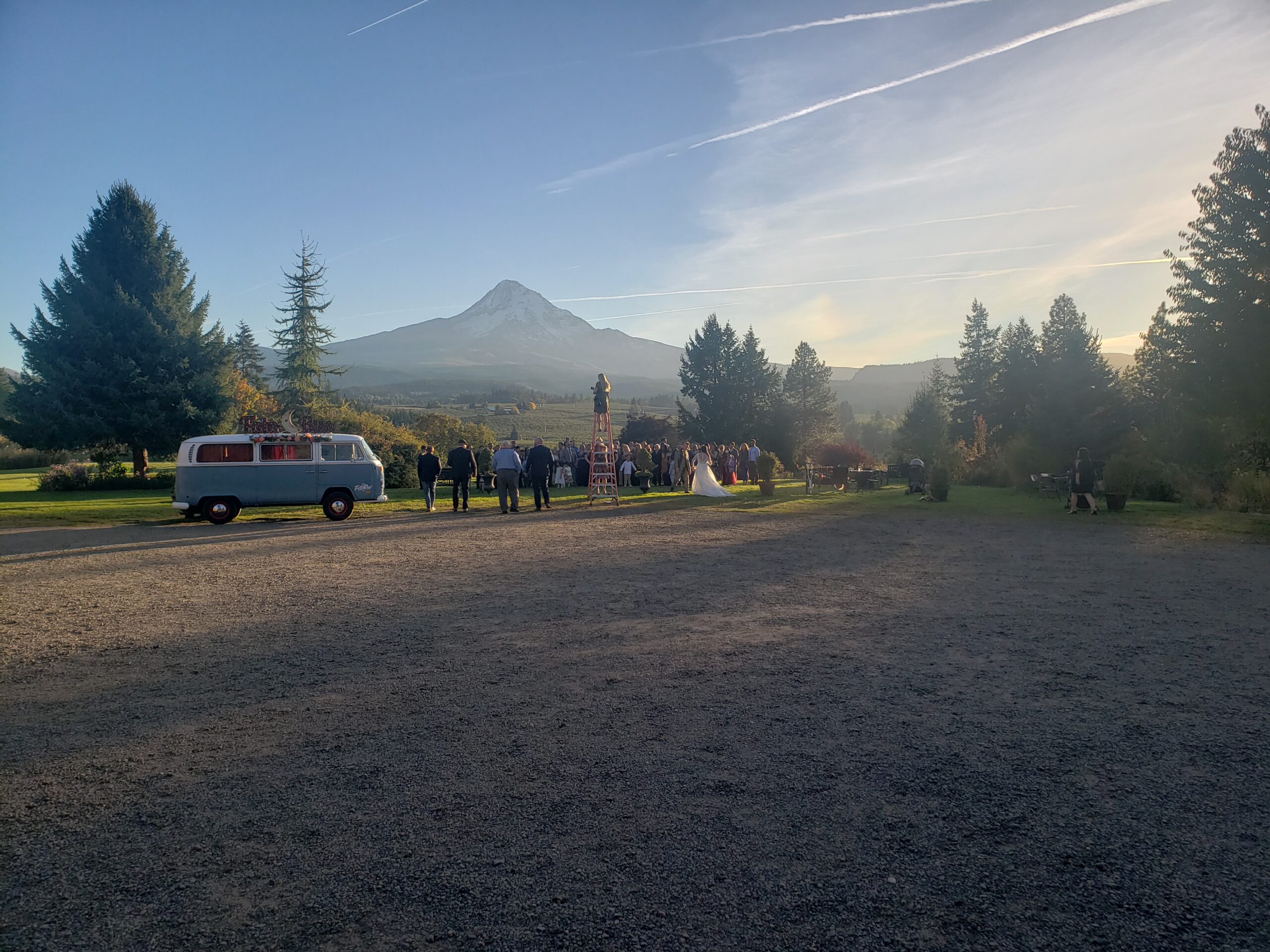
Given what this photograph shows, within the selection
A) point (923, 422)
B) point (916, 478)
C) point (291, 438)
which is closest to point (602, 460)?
point (291, 438)

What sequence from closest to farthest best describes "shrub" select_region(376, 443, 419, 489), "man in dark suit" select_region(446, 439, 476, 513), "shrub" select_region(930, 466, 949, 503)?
"man in dark suit" select_region(446, 439, 476, 513) < "shrub" select_region(930, 466, 949, 503) < "shrub" select_region(376, 443, 419, 489)

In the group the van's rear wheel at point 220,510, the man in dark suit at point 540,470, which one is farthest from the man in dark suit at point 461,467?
the van's rear wheel at point 220,510

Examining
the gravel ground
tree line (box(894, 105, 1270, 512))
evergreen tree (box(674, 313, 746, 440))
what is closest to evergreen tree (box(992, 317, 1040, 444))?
tree line (box(894, 105, 1270, 512))

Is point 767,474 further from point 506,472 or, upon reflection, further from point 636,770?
point 636,770

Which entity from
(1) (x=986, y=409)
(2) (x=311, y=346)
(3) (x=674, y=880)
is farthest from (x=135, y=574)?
(1) (x=986, y=409)

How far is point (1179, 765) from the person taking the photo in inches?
173

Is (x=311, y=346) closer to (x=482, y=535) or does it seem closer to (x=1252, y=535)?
(x=482, y=535)

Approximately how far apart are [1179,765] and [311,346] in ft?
199

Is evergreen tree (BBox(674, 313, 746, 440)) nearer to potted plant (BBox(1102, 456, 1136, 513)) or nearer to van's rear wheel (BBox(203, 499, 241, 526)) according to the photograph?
potted plant (BBox(1102, 456, 1136, 513))

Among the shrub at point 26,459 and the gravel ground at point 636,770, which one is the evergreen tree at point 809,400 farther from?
the gravel ground at point 636,770

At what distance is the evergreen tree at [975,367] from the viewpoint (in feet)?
263

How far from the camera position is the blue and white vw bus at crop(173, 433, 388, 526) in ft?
59.9

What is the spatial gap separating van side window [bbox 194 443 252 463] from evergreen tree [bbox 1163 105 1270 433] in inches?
1004

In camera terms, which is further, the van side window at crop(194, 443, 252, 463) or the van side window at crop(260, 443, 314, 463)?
the van side window at crop(260, 443, 314, 463)
